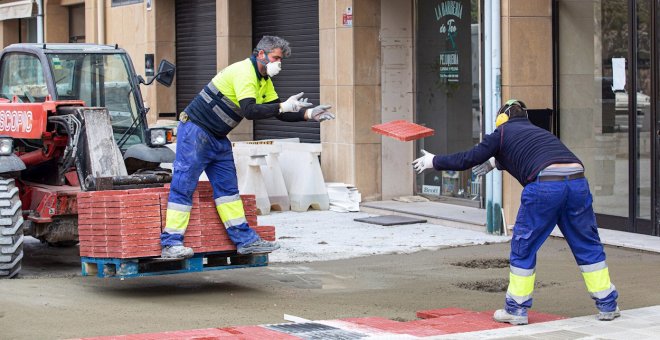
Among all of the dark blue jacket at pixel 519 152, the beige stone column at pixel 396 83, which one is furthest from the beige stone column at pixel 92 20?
the dark blue jacket at pixel 519 152

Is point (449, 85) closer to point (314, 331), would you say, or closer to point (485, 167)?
point (485, 167)

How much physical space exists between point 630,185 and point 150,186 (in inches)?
223

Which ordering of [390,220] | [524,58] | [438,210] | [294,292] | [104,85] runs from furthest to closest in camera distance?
1. [438,210]
2. [390,220]
3. [524,58]
4. [104,85]
5. [294,292]

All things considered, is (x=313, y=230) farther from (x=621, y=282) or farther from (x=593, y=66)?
(x=621, y=282)

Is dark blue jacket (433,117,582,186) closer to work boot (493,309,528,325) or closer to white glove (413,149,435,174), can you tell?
white glove (413,149,435,174)

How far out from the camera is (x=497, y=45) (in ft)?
45.5

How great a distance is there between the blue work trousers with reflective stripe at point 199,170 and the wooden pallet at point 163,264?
23 cm

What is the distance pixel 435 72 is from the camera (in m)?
16.8

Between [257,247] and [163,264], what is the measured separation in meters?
0.82

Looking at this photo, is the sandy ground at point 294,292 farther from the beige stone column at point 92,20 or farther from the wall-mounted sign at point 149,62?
the beige stone column at point 92,20

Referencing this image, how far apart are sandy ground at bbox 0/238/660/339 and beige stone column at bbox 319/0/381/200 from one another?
3.98 metres

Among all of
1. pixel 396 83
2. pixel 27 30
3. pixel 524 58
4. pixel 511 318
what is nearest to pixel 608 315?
pixel 511 318

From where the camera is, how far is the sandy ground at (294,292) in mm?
9102

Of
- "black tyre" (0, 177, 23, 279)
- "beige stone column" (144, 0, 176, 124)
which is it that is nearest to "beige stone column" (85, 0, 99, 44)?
"beige stone column" (144, 0, 176, 124)
